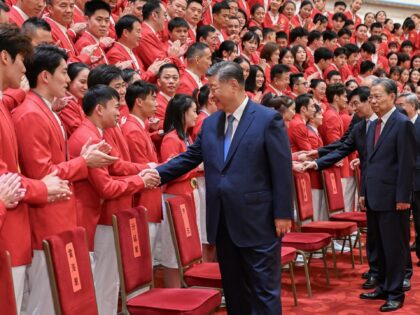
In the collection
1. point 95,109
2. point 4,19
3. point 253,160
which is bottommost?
point 253,160

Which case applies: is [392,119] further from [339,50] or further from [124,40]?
[339,50]

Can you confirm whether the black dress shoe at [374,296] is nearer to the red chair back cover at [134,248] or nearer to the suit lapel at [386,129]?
the suit lapel at [386,129]

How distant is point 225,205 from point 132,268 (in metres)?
0.51

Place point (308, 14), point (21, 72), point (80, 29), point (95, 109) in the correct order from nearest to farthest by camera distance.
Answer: point (21, 72)
point (95, 109)
point (80, 29)
point (308, 14)

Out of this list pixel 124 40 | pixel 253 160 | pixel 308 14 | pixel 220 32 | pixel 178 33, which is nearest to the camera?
pixel 253 160

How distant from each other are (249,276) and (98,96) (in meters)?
1.12

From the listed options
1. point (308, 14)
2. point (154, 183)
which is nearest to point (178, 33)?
point (154, 183)

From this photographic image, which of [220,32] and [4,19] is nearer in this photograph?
[4,19]

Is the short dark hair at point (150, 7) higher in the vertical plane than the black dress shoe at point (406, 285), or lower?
higher

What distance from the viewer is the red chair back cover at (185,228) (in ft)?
10.5

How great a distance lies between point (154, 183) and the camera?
3170 mm

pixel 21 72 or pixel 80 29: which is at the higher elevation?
pixel 80 29

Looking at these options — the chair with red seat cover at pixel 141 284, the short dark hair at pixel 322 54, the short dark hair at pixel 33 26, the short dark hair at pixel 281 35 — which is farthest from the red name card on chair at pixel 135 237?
the short dark hair at pixel 322 54

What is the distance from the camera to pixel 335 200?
505cm
